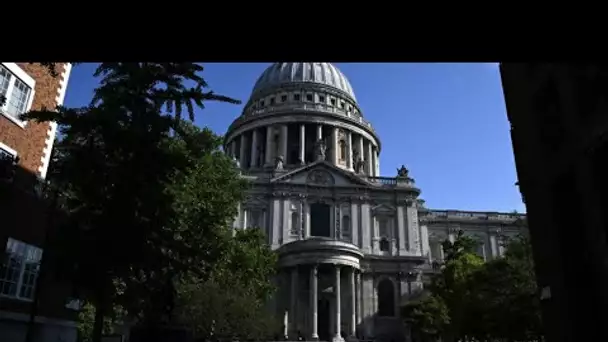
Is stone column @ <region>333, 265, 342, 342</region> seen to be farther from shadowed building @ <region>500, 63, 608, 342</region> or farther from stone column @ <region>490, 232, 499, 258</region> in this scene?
shadowed building @ <region>500, 63, 608, 342</region>

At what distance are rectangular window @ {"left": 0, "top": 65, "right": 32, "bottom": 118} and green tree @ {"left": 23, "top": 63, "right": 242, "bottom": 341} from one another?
3623 millimetres

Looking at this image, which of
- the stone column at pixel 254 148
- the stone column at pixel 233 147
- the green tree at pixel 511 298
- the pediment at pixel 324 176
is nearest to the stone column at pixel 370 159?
the pediment at pixel 324 176

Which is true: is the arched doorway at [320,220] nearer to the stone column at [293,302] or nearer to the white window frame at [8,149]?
the stone column at [293,302]

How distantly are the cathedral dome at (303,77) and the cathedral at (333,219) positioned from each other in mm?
689

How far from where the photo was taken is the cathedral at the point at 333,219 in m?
52.2

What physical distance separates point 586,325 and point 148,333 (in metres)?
12.4

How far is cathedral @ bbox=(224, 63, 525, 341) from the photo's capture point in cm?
5222

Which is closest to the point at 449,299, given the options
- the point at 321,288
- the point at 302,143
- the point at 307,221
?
the point at 321,288

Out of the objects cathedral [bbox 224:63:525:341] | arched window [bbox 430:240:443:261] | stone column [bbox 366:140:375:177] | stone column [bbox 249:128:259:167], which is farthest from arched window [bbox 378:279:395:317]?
stone column [bbox 249:128:259:167]

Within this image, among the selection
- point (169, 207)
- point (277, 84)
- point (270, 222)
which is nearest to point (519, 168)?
point (169, 207)

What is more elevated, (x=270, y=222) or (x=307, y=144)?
(x=307, y=144)

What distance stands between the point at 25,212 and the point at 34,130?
121 inches

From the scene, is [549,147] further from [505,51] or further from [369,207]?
[369,207]

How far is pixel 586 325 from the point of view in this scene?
15.1 m
